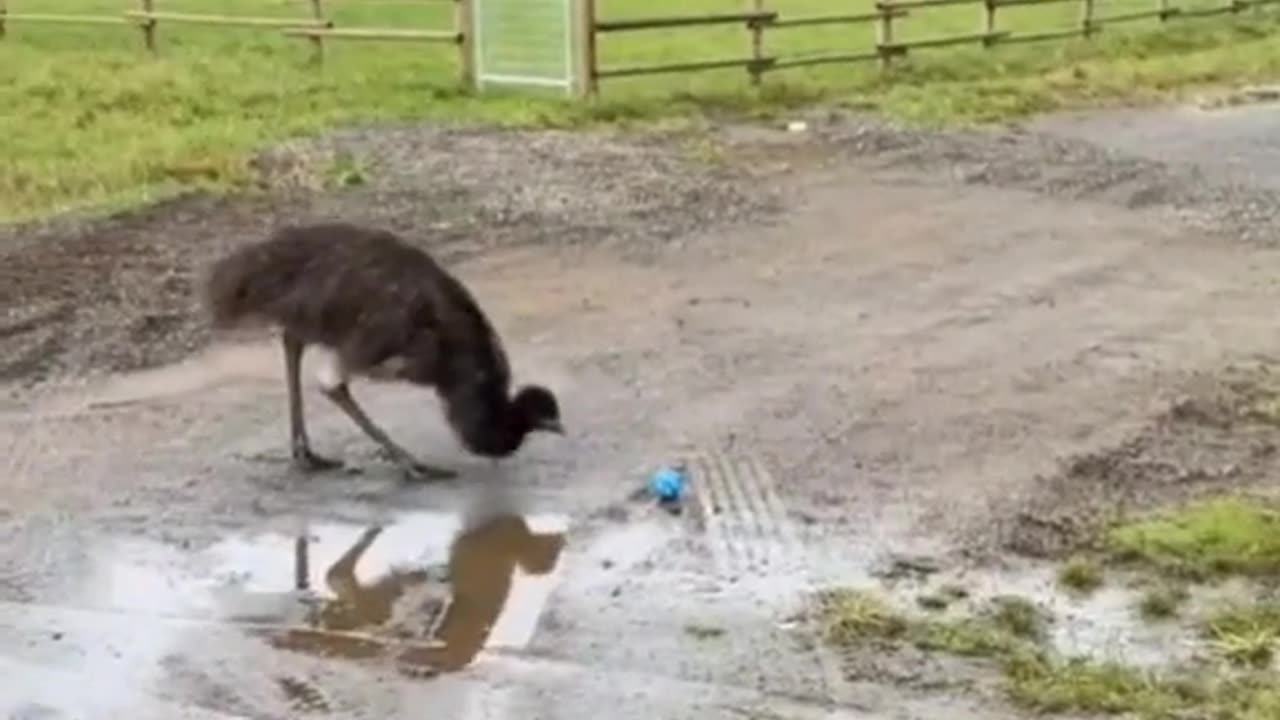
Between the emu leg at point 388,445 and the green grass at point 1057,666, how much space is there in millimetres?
1794

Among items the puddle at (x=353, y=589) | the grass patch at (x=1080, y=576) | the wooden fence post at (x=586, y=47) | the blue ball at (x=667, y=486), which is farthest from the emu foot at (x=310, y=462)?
the wooden fence post at (x=586, y=47)

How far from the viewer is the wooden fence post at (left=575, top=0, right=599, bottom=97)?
17.9 meters

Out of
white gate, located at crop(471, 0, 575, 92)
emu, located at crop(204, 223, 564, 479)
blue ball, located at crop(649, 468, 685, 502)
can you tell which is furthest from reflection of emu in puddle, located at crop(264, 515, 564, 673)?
white gate, located at crop(471, 0, 575, 92)

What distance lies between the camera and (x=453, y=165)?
14289 millimetres

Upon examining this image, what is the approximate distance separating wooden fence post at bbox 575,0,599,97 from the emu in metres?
10.1

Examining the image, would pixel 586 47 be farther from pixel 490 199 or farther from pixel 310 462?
pixel 310 462

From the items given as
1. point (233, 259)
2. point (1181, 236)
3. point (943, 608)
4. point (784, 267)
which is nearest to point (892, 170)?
point (1181, 236)

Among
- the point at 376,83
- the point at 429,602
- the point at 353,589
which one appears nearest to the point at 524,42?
the point at 376,83

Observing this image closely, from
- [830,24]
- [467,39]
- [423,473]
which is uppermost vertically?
[423,473]

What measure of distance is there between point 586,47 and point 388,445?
10449mm

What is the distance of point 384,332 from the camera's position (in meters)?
7.71

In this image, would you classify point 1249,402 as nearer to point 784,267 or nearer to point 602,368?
point 602,368

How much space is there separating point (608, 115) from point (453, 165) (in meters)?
3.15

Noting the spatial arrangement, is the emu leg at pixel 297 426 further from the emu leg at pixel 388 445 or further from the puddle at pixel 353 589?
the puddle at pixel 353 589
